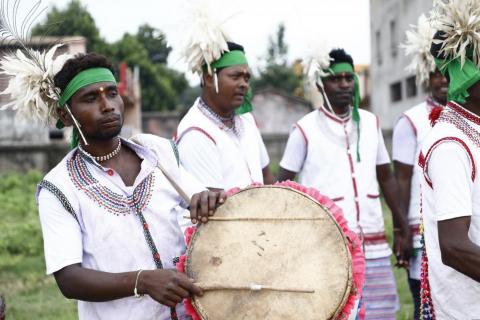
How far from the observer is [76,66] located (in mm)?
3000

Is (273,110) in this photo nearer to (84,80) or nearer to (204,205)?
(84,80)

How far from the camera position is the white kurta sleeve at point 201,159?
13.2ft

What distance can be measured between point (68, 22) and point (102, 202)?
1.00 metres

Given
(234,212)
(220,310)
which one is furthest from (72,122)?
(220,310)

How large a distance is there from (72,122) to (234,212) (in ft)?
2.77

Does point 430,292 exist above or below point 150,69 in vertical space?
below

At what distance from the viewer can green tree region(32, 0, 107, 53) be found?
3.11 metres

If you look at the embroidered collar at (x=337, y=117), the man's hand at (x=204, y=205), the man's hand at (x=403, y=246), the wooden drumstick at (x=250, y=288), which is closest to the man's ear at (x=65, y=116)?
the man's hand at (x=204, y=205)

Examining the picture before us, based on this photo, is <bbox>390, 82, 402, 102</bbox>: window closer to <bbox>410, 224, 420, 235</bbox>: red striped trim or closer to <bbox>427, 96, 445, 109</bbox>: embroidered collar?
<bbox>427, 96, 445, 109</bbox>: embroidered collar

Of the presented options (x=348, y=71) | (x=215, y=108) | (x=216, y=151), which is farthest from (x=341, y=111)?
(x=216, y=151)

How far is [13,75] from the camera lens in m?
3.12

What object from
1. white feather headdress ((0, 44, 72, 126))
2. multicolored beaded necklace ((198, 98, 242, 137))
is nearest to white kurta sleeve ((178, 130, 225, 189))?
multicolored beaded necklace ((198, 98, 242, 137))

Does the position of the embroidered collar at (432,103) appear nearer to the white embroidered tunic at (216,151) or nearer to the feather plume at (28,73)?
the white embroidered tunic at (216,151)

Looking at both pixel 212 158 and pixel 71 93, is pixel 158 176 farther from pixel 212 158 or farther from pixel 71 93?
pixel 212 158
